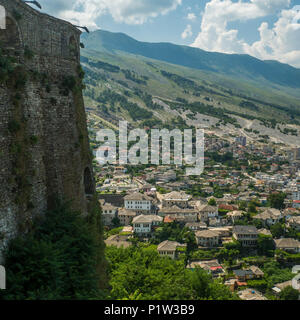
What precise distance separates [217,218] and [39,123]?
46.9 metres

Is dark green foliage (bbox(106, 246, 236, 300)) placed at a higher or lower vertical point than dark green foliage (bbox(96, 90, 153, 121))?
lower

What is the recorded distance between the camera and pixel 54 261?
6.86 meters

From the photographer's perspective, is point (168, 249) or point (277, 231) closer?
point (168, 249)

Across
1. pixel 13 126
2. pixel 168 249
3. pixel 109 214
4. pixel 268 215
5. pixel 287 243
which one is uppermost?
pixel 13 126

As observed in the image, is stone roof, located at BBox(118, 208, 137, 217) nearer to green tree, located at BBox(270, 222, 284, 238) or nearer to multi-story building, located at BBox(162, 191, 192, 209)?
multi-story building, located at BBox(162, 191, 192, 209)

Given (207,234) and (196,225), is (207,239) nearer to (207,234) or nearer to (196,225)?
(207,234)

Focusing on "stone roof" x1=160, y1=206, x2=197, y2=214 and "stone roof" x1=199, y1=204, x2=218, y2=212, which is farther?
"stone roof" x1=160, y1=206, x2=197, y2=214

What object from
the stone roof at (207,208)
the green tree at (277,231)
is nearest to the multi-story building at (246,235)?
the green tree at (277,231)

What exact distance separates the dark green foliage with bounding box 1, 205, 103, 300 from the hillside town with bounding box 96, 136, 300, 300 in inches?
487

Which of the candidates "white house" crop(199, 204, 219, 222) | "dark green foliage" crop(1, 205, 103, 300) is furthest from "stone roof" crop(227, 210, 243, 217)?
"dark green foliage" crop(1, 205, 103, 300)

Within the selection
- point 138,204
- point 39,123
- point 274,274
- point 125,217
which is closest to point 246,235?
point 274,274

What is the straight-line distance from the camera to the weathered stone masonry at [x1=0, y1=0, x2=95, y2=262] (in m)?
7.14

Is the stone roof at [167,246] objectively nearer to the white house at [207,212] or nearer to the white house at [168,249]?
the white house at [168,249]

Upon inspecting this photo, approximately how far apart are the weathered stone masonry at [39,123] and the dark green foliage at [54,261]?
0.37 metres
